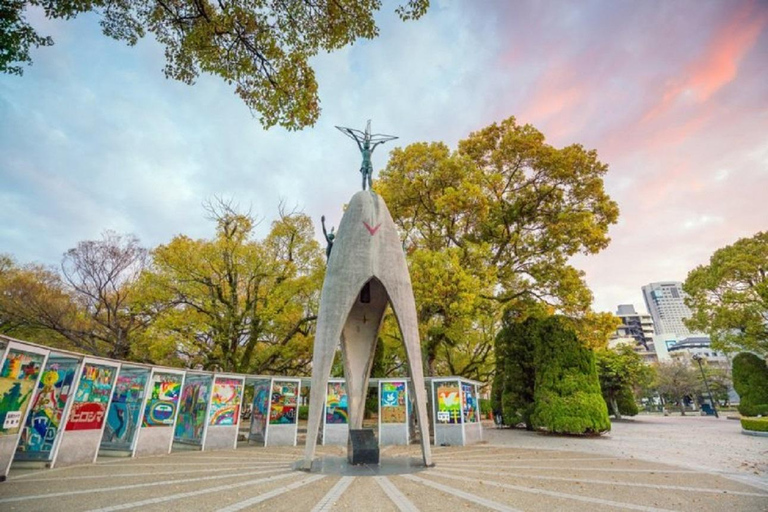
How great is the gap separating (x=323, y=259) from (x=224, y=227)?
5.20 metres

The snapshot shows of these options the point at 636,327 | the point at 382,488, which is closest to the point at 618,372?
the point at 382,488

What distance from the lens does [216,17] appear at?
202 inches

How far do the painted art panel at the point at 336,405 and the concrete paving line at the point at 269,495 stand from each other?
7.14 metres

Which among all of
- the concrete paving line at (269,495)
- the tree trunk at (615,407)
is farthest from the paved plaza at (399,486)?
the tree trunk at (615,407)

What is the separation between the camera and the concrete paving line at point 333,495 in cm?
502

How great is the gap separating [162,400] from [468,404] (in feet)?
33.8

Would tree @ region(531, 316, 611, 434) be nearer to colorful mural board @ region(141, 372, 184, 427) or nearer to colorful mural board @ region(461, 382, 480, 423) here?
colorful mural board @ region(461, 382, 480, 423)

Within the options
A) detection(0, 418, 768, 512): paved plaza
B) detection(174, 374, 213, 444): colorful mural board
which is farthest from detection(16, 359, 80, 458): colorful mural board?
detection(174, 374, 213, 444): colorful mural board

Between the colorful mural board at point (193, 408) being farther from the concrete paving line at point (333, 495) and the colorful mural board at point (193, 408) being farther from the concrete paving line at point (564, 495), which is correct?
the concrete paving line at point (564, 495)

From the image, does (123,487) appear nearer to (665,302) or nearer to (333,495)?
(333,495)

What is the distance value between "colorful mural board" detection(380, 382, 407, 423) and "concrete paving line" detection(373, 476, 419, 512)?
6.91m

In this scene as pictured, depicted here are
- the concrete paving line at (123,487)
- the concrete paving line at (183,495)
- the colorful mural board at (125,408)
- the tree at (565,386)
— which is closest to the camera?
the concrete paving line at (183,495)

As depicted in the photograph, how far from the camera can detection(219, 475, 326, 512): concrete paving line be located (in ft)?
16.2

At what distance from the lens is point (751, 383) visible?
69.9 ft
